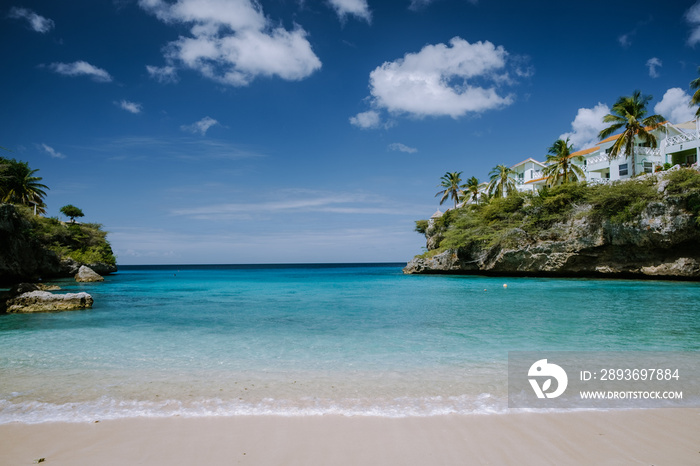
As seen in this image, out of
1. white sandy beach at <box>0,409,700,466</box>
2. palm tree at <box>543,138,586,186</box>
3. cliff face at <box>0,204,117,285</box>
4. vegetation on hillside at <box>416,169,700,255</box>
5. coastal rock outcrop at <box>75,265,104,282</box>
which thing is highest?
palm tree at <box>543,138,586,186</box>

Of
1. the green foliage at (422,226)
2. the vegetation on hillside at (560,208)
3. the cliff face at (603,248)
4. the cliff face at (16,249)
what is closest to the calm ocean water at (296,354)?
the cliff face at (16,249)

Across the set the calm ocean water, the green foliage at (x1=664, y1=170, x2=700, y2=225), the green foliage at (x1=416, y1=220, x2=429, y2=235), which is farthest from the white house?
the calm ocean water

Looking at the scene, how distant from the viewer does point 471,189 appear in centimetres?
5072

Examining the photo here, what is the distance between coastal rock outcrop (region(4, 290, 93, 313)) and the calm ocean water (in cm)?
104

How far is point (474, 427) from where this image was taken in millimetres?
4207

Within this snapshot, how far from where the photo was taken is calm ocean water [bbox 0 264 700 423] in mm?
5098

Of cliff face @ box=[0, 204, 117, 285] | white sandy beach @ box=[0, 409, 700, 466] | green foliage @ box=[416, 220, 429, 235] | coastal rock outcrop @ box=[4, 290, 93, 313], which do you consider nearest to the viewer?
white sandy beach @ box=[0, 409, 700, 466]

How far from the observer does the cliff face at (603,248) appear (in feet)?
86.6

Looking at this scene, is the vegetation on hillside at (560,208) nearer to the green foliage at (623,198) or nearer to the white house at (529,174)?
the green foliage at (623,198)

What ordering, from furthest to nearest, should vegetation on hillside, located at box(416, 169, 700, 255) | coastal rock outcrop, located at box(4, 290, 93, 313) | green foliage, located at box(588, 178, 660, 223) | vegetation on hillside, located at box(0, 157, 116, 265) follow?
vegetation on hillside, located at box(0, 157, 116, 265) < green foliage, located at box(588, 178, 660, 223) < vegetation on hillside, located at box(416, 169, 700, 255) < coastal rock outcrop, located at box(4, 290, 93, 313)

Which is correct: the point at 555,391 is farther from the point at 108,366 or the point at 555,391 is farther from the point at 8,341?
the point at 8,341

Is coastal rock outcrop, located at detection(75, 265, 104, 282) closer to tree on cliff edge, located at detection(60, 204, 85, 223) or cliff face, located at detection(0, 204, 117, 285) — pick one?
cliff face, located at detection(0, 204, 117, 285)

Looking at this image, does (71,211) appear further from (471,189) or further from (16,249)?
(471,189)

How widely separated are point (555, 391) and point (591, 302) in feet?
44.4
